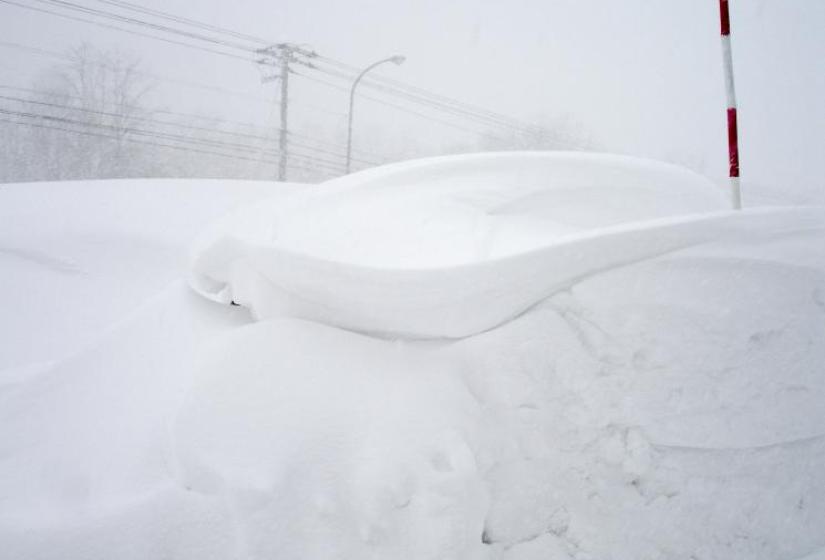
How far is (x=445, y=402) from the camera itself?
115cm

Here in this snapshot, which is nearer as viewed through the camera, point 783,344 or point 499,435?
point 499,435

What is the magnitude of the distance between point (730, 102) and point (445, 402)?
2114 mm

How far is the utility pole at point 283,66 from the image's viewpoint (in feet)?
48.1

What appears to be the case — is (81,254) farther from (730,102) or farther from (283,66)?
(283,66)

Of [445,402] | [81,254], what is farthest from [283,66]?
[445,402]

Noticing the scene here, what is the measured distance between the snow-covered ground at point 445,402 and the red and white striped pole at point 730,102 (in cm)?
57

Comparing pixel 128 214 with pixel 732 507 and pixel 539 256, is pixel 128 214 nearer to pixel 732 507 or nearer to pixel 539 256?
pixel 539 256

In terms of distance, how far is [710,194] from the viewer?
2.09 m

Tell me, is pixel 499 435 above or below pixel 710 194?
below

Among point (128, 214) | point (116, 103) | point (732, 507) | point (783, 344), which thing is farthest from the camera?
point (116, 103)

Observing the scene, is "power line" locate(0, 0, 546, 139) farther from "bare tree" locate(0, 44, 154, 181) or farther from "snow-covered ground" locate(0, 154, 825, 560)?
"snow-covered ground" locate(0, 154, 825, 560)

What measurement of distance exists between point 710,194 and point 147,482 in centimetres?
224

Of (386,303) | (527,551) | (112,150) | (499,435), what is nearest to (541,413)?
(499,435)

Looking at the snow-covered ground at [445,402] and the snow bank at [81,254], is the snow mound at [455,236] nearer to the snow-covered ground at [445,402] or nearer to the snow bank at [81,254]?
the snow-covered ground at [445,402]
